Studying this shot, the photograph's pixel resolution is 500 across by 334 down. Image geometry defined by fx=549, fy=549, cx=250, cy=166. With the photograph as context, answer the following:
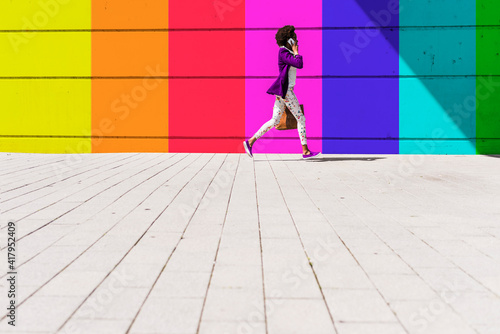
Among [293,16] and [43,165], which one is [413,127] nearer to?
[293,16]

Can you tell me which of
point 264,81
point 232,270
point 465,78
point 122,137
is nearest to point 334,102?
point 264,81

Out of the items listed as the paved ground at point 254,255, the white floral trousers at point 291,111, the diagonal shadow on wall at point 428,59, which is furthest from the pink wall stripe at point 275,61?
the paved ground at point 254,255

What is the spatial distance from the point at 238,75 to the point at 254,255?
26.8 ft

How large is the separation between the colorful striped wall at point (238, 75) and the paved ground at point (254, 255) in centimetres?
420

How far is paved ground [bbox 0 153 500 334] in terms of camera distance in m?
2.42

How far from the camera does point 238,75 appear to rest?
11250mm

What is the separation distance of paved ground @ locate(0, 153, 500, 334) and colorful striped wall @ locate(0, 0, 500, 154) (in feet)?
13.8

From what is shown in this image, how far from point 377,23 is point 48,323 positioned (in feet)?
32.9

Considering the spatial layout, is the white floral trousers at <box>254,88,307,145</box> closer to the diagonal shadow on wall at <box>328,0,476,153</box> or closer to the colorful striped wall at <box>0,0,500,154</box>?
the colorful striped wall at <box>0,0,500,154</box>

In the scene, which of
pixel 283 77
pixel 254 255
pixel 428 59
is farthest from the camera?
pixel 428 59

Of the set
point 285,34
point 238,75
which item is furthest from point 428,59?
point 238,75

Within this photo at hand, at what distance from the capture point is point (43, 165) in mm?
8961

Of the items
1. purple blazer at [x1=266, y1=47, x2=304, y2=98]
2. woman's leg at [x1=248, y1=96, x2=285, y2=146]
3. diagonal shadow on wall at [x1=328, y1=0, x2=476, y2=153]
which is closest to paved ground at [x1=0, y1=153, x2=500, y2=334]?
woman's leg at [x1=248, y1=96, x2=285, y2=146]

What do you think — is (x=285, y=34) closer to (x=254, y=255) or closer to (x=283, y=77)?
(x=283, y=77)
